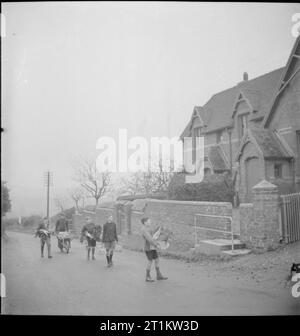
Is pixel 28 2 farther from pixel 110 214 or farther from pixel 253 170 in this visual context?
pixel 253 170

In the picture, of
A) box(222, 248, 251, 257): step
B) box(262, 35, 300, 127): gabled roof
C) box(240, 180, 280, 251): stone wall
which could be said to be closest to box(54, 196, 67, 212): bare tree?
box(222, 248, 251, 257): step

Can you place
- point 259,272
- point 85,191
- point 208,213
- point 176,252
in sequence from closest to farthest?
1. point 259,272
2. point 85,191
3. point 176,252
4. point 208,213

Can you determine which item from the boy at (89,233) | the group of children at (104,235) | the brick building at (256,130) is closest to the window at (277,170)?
the brick building at (256,130)

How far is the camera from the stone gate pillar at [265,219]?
8.28 meters

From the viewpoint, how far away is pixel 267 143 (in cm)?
1317

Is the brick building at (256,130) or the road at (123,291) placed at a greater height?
the brick building at (256,130)

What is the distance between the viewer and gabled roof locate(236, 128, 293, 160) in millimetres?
11869

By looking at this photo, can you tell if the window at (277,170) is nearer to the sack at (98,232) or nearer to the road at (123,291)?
the road at (123,291)

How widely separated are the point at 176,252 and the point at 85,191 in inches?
109

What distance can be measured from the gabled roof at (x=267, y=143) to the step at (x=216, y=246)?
4477 mm

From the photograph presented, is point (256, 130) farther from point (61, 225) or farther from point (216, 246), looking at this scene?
point (61, 225)

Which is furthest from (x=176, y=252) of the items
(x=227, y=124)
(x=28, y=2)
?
(x=227, y=124)

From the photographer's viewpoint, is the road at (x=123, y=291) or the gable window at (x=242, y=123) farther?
the gable window at (x=242, y=123)
